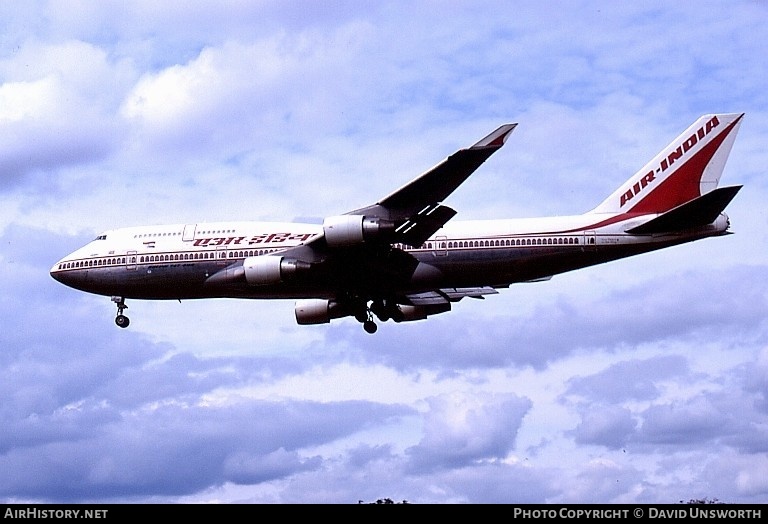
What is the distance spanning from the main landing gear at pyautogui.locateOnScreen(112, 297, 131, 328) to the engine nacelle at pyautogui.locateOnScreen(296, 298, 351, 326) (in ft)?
25.5

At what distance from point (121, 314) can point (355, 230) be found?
14673mm

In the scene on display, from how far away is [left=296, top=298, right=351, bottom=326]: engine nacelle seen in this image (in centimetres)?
5039

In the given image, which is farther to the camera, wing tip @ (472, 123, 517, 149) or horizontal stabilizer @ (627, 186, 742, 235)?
horizontal stabilizer @ (627, 186, 742, 235)

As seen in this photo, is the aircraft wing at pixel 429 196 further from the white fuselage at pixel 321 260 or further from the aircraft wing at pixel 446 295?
the aircraft wing at pixel 446 295

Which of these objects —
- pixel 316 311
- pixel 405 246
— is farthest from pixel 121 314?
pixel 405 246

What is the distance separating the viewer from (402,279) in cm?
4572

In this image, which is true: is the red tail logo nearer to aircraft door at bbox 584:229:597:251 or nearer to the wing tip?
aircraft door at bbox 584:229:597:251

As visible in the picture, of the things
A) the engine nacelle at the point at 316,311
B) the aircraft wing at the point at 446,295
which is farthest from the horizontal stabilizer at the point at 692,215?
the engine nacelle at the point at 316,311

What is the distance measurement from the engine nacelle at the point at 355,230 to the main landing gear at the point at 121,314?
12998 millimetres

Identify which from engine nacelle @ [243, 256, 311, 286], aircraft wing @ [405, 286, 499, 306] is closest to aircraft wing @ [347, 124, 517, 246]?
engine nacelle @ [243, 256, 311, 286]

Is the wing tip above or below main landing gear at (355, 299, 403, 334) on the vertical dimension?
above
